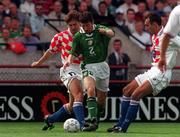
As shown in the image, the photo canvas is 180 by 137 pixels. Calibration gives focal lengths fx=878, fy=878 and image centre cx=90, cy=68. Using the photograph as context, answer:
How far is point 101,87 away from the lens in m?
14.7

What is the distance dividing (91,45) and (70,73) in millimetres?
682

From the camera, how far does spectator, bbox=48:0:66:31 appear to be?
67.9 feet

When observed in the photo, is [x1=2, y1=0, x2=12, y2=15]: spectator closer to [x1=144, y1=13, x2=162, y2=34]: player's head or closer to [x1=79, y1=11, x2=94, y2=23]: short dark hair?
[x1=79, y1=11, x2=94, y2=23]: short dark hair

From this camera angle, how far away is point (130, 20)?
839 inches

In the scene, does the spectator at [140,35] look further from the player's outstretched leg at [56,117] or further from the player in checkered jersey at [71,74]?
the player's outstretched leg at [56,117]

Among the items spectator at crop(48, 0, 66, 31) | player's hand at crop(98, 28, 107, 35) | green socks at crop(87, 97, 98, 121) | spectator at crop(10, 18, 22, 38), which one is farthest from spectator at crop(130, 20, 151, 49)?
green socks at crop(87, 97, 98, 121)

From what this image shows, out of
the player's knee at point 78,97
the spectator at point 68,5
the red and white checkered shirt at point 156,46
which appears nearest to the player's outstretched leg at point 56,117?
the player's knee at point 78,97

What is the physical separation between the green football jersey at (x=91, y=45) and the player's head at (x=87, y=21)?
15 cm

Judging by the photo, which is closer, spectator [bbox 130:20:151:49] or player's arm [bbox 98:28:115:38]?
player's arm [bbox 98:28:115:38]

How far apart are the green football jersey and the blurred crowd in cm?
525

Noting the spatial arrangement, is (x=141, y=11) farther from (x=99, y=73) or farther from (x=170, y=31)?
(x=170, y=31)

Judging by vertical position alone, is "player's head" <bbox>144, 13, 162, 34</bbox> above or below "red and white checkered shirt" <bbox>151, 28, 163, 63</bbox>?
above

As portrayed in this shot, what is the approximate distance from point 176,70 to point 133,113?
5.35 metres

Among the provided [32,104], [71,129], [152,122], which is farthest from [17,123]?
[71,129]
